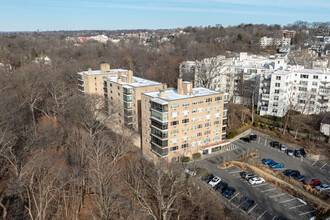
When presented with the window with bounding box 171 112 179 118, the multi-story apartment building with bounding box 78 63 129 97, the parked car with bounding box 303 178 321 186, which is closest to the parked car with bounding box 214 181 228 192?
the parked car with bounding box 303 178 321 186

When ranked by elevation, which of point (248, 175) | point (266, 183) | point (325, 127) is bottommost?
point (266, 183)

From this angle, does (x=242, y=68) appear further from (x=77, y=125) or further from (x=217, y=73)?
(x=77, y=125)

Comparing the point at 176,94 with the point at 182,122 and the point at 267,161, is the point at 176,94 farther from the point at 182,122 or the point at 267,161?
the point at 267,161

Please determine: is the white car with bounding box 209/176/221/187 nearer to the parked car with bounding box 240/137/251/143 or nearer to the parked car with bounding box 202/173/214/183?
the parked car with bounding box 202/173/214/183

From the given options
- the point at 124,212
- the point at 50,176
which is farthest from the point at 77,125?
A: the point at 124,212

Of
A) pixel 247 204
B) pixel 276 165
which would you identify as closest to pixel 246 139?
pixel 276 165

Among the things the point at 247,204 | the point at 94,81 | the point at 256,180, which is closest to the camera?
the point at 247,204
